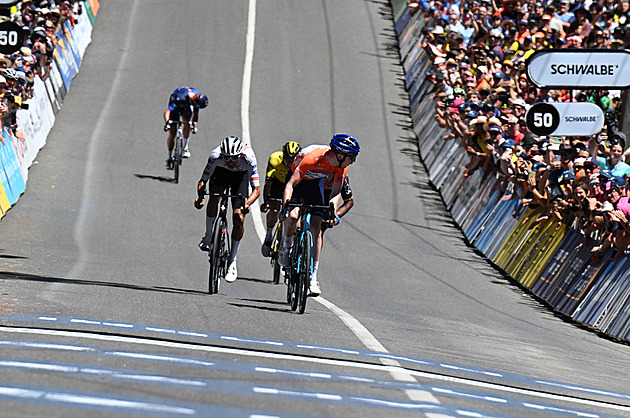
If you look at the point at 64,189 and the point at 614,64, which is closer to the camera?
the point at 614,64

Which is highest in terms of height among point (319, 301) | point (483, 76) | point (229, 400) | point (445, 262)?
point (483, 76)

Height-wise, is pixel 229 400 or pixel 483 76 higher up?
pixel 483 76

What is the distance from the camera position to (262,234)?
19.9m

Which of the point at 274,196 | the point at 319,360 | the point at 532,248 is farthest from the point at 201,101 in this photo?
the point at 319,360

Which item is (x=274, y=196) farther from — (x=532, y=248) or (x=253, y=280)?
(x=532, y=248)

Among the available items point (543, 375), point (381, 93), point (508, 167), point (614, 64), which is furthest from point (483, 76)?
point (543, 375)

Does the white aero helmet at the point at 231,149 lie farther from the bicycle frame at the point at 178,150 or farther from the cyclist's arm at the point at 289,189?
the bicycle frame at the point at 178,150

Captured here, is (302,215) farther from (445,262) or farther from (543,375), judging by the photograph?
(445,262)

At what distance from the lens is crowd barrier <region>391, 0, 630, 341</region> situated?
1416 cm

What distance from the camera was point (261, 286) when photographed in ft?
47.5

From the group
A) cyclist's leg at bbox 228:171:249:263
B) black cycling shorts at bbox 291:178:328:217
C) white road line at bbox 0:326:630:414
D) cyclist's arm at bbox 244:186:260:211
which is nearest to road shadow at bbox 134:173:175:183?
cyclist's leg at bbox 228:171:249:263

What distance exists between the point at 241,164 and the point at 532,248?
646 cm

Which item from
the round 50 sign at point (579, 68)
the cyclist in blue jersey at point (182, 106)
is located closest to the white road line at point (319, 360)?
the round 50 sign at point (579, 68)

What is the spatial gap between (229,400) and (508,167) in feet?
44.2
